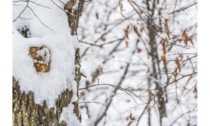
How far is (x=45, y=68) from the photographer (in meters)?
2.44

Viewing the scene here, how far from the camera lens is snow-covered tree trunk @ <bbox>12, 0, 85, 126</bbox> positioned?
2.38 m

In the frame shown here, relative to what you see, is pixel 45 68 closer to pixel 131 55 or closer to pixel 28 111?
pixel 28 111

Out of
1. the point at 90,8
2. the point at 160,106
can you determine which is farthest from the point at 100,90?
the point at 160,106

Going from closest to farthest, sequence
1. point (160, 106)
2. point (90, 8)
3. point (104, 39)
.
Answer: point (160, 106) → point (104, 39) → point (90, 8)

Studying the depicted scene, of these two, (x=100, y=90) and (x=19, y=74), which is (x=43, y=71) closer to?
(x=19, y=74)

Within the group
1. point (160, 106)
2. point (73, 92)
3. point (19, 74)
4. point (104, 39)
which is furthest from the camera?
point (104, 39)

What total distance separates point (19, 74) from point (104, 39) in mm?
6233

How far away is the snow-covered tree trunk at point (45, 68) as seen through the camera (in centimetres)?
238

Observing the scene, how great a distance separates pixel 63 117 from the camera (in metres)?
2.49

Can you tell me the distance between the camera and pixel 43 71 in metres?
2.44

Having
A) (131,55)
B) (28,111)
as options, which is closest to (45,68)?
(28,111)
